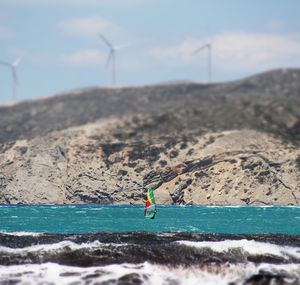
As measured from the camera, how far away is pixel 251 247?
47656 millimetres

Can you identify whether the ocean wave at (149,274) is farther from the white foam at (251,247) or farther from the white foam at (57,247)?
the white foam at (57,247)

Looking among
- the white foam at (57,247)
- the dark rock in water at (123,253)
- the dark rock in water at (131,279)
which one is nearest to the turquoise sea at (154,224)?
the dark rock in water at (123,253)

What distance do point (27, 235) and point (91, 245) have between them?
23.7 ft

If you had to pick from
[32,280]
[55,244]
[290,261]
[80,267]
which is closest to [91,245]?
[55,244]

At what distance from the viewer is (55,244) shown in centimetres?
4831

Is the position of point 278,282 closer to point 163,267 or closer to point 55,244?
point 163,267

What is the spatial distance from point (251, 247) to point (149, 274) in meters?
10.4

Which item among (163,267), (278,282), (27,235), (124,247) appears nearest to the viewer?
(278,282)

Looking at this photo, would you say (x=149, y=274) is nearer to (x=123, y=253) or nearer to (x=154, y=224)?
(x=123, y=253)

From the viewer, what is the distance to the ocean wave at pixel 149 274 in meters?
38.8

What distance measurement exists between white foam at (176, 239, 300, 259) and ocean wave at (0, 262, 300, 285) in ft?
12.6

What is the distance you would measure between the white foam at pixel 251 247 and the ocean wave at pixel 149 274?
3.85 meters

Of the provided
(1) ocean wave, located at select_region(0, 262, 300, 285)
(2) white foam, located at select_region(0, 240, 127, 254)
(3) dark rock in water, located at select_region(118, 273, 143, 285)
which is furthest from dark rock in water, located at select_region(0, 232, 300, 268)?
(3) dark rock in water, located at select_region(118, 273, 143, 285)

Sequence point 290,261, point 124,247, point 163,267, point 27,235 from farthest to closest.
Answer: point 27,235, point 124,247, point 290,261, point 163,267
